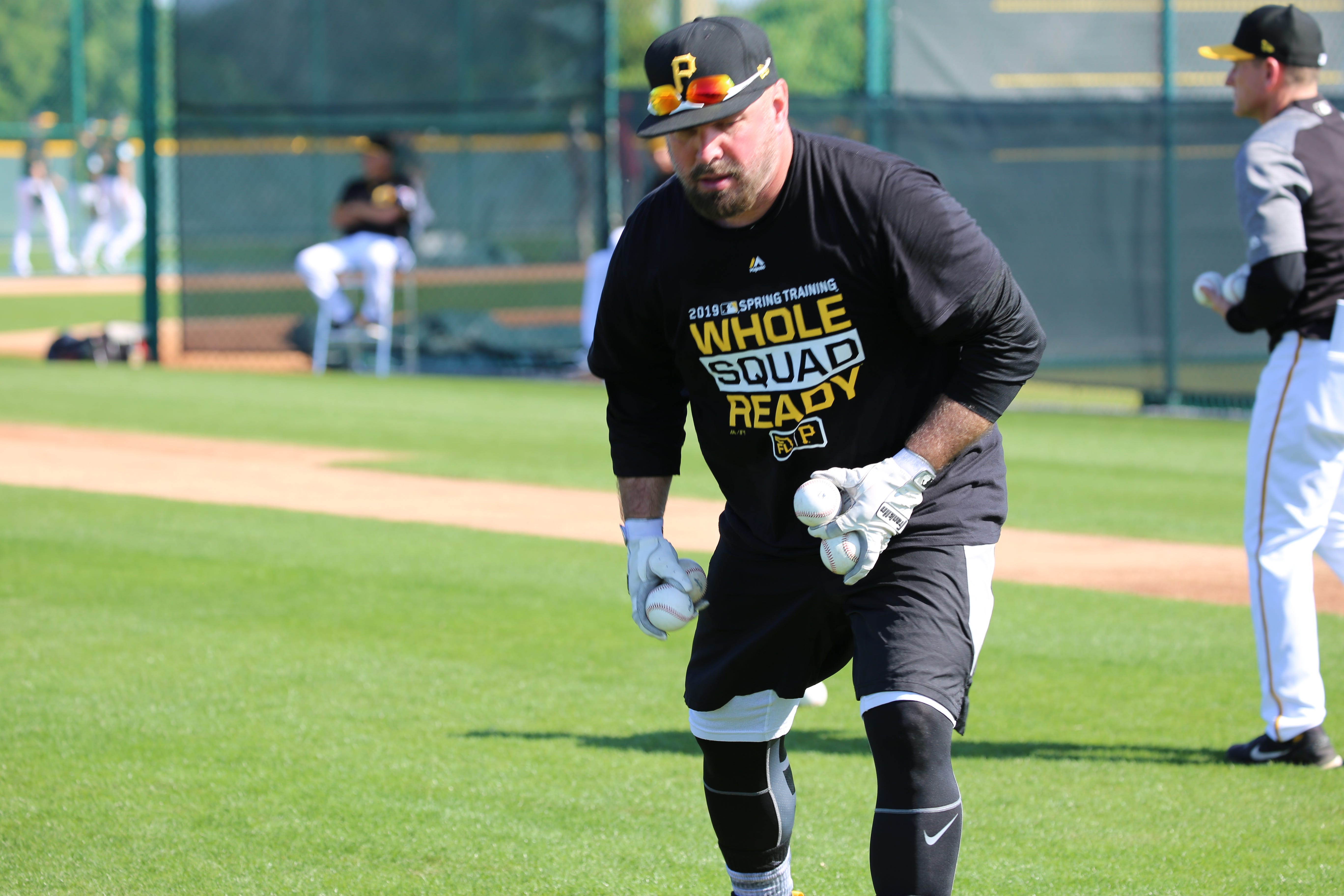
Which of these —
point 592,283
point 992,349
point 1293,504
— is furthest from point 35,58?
point 992,349

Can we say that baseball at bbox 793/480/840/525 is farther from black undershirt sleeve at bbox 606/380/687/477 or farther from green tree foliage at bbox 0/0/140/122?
green tree foliage at bbox 0/0/140/122

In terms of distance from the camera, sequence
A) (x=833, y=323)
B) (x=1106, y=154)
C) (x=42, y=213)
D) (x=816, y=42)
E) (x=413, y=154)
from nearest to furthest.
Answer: (x=833, y=323) → (x=1106, y=154) → (x=413, y=154) → (x=42, y=213) → (x=816, y=42)

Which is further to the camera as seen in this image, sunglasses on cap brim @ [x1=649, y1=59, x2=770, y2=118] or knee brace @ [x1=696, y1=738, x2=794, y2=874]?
knee brace @ [x1=696, y1=738, x2=794, y2=874]

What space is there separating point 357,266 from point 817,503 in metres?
13.9

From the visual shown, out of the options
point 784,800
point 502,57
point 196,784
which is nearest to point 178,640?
point 196,784

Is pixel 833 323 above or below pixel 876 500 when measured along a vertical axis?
above

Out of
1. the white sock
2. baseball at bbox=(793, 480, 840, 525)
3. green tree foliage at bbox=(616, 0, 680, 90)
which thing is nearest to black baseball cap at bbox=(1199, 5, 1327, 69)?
baseball at bbox=(793, 480, 840, 525)

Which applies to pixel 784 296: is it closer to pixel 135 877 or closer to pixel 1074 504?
pixel 135 877

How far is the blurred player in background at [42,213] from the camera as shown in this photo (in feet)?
105

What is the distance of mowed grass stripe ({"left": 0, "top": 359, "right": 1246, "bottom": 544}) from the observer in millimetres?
9930

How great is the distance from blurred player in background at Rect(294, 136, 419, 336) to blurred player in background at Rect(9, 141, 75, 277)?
17973mm

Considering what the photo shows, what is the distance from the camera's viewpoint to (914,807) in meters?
3.04

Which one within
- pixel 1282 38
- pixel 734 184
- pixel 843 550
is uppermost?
pixel 1282 38

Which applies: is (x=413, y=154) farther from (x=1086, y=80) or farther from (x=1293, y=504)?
(x=1293, y=504)
